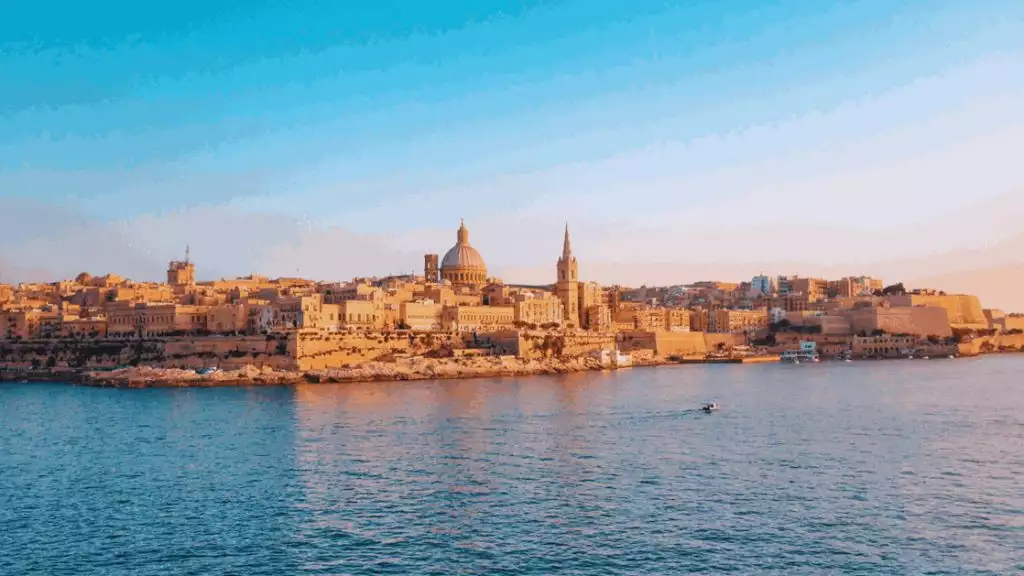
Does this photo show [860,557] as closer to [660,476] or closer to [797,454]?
[660,476]

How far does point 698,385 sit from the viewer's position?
3019 cm

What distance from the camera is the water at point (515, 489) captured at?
9.76 metres

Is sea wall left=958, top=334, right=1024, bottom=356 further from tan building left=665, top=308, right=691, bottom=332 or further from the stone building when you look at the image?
the stone building

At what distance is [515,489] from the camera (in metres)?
12.8

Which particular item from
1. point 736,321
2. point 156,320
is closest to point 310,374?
point 156,320

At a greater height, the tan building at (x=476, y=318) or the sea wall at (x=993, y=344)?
the tan building at (x=476, y=318)

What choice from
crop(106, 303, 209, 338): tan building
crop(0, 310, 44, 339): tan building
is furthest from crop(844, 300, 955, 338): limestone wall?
crop(0, 310, 44, 339): tan building

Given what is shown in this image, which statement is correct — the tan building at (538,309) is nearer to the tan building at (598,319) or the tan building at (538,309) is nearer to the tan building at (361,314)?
the tan building at (598,319)

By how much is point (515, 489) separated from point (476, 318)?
98.7 ft

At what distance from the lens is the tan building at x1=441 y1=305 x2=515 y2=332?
1645 inches

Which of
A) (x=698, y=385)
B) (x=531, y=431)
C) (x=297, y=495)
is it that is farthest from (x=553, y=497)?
(x=698, y=385)

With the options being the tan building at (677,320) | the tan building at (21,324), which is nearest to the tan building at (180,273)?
the tan building at (21,324)

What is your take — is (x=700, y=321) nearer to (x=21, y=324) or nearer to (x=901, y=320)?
(x=901, y=320)

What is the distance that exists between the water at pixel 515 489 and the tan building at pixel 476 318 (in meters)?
18.6
